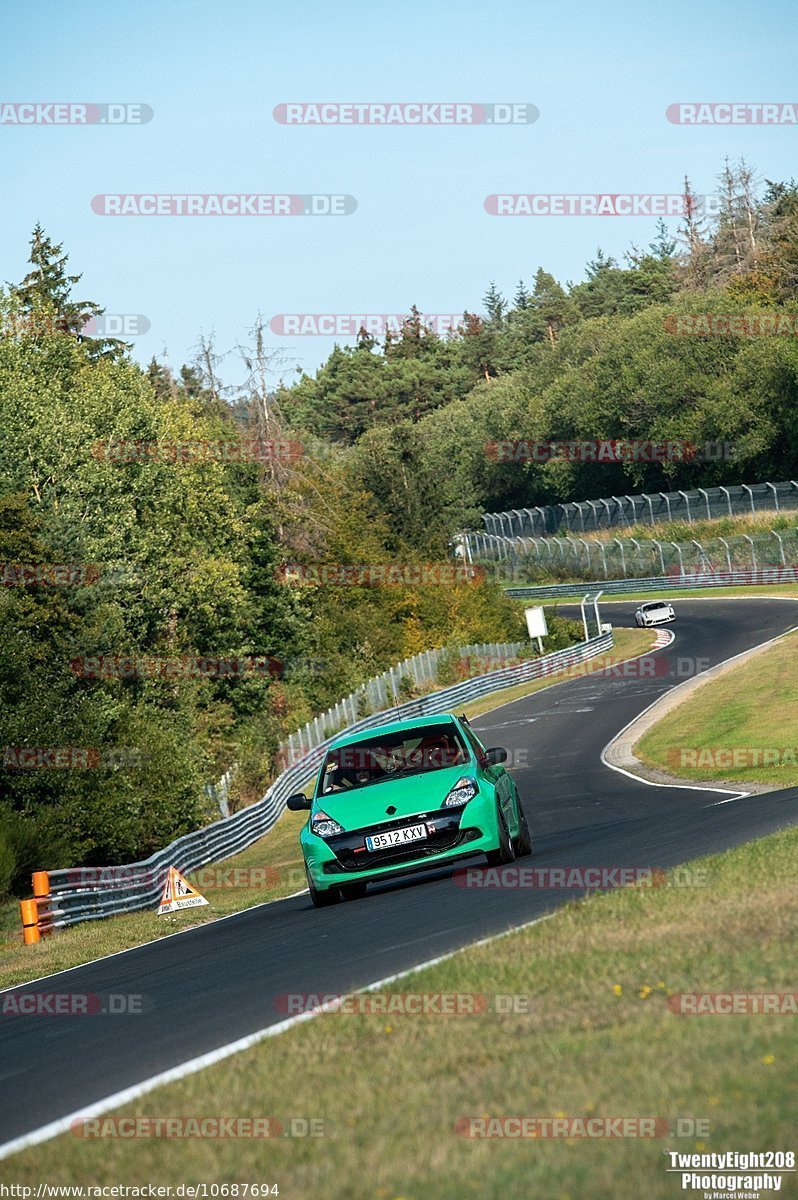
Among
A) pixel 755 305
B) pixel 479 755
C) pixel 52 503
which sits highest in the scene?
pixel 755 305

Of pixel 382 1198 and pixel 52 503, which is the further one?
pixel 52 503

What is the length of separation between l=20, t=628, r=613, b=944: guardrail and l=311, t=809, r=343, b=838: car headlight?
6.85 m

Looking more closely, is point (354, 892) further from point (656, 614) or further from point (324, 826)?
point (656, 614)

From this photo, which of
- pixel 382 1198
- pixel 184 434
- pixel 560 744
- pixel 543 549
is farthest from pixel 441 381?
pixel 382 1198

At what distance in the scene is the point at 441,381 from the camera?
534 ft

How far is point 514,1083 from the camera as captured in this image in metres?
5.52

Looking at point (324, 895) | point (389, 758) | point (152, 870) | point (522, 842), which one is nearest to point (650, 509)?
point (152, 870)

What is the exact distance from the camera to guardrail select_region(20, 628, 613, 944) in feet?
66.5

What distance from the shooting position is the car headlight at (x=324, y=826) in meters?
14.3

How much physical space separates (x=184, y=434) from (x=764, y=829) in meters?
55.4

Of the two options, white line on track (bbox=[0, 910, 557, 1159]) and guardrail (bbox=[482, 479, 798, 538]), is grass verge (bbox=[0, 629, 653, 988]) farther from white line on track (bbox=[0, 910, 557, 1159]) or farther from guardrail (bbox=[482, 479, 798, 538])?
guardrail (bbox=[482, 479, 798, 538])

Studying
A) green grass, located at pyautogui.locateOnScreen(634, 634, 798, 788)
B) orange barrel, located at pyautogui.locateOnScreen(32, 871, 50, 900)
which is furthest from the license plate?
green grass, located at pyautogui.locateOnScreen(634, 634, 798, 788)

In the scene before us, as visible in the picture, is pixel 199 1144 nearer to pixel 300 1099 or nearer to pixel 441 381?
pixel 300 1099

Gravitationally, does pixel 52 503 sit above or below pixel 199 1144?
above
